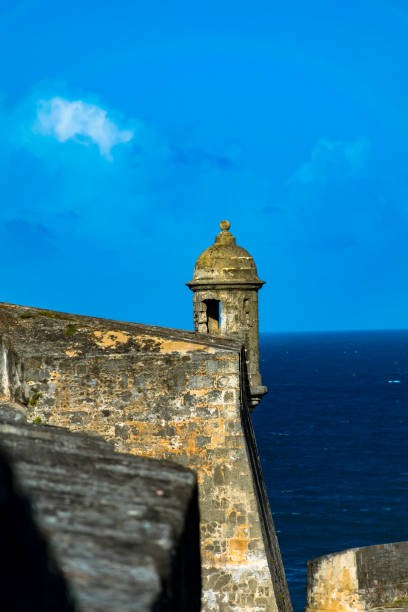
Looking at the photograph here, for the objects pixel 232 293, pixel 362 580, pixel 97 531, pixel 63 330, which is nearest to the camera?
pixel 97 531

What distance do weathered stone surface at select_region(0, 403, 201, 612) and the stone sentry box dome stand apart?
12191mm

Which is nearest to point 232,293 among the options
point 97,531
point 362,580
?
point 362,580

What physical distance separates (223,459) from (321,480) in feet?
132

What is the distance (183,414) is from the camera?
9.52 m

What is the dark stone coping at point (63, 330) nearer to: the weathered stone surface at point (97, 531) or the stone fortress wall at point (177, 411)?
the stone fortress wall at point (177, 411)

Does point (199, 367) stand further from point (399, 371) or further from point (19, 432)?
point (399, 371)

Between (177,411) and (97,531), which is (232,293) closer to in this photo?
(177,411)

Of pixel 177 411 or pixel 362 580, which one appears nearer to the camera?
pixel 177 411

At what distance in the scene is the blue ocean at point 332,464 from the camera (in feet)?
120

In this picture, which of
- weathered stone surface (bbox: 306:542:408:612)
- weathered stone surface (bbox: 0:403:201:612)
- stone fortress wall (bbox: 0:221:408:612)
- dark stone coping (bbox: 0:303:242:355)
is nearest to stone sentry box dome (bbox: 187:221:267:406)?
weathered stone surface (bbox: 306:542:408:612)

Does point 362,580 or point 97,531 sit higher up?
point 97,531

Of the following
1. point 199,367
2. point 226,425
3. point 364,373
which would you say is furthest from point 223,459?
point 364,373

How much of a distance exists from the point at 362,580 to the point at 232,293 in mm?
5674

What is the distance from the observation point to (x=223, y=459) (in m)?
9.59
